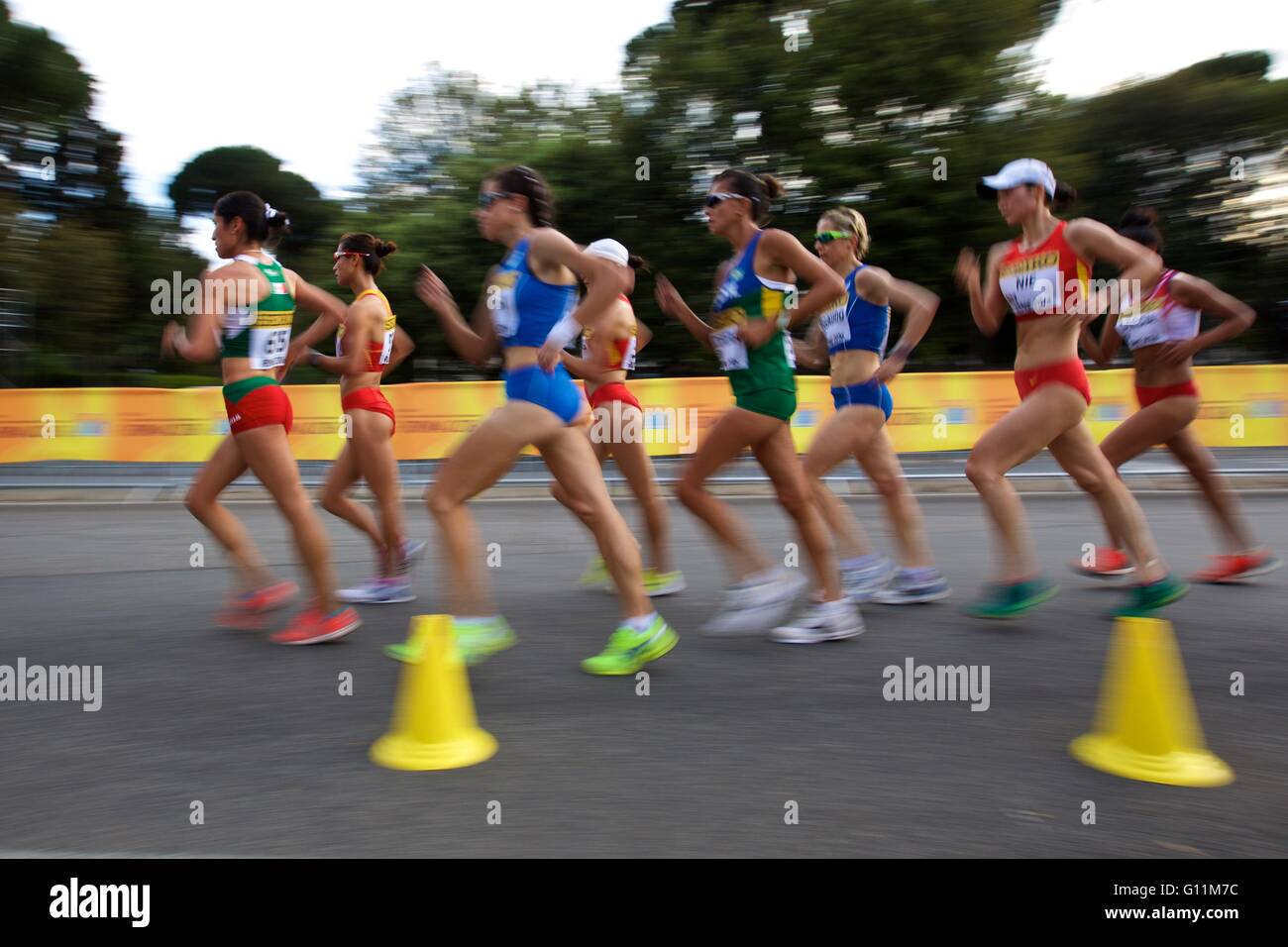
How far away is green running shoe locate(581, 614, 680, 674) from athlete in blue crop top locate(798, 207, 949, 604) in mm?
1419

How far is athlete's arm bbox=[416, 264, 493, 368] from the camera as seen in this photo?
426 cm

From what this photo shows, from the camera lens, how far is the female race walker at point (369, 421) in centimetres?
556

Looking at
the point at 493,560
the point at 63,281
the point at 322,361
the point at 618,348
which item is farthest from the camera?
the point at 63,281

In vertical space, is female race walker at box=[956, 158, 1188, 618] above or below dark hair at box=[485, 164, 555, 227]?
below

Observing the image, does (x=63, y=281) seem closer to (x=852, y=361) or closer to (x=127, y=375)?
(x=127, y=375)

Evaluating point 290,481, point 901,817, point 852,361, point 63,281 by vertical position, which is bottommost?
point 901,817

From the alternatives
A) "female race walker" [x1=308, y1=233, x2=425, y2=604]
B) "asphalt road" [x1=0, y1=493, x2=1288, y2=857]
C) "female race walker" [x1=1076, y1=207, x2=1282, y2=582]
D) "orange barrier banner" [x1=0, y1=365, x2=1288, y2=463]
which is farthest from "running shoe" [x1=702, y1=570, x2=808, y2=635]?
"orange barrier banner" [x1=0, y1=365, x2=1288, y2=463]

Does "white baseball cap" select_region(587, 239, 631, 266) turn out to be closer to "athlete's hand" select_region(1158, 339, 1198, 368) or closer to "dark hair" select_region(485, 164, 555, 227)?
"dark hair" select_region(485, 164, 555, 227)

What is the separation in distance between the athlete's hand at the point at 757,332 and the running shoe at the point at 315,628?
2262 millimetres

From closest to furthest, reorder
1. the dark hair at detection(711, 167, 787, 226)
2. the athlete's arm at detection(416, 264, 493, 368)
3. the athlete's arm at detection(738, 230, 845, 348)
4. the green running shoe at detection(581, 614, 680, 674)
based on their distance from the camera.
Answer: the athlete's arm at detection(416, 264, 493, 368) < the green running shoe at detection(581, 614, 680, 674) < the athlete's arm at detection(738, 230, 845, 348) < the dark hair at detection(711, 167, 787, 226)

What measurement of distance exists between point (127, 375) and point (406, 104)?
354 inches

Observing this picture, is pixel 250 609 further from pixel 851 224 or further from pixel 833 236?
pixel 851 224

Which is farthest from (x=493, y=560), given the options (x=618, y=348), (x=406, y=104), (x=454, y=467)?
(x=406, y=104)

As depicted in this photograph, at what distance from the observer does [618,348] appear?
584cm
